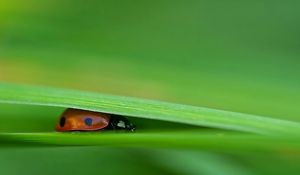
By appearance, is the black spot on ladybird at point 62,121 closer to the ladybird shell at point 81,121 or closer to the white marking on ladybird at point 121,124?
the ladybird shell at point 81,121

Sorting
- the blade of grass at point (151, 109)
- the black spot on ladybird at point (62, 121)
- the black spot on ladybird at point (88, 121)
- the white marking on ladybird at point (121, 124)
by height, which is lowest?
the black spot on ladybird at point (62, 121)

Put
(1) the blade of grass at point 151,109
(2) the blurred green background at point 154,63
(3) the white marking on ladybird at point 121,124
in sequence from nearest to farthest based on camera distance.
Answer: (1) the blade of grass at point 151,109
(3) the white marking on ladybird at point 121,124
(2) the blurred green background at point 154,63

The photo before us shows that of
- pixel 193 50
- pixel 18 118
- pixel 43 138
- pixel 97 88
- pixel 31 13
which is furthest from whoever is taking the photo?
pixel 31 13

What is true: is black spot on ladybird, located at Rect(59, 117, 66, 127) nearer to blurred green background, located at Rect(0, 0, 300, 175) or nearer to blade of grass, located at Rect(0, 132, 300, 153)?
blurred green background, located at Rect(0, 0, 300, 175)

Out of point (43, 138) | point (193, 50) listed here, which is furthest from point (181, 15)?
point (43, 138)

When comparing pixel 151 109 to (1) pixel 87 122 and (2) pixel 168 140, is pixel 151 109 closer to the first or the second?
(2) pixel 168 140

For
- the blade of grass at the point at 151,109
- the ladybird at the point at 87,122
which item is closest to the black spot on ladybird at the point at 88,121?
the ladybird at the point at 87,122

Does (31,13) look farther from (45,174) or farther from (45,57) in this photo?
(45,174)
